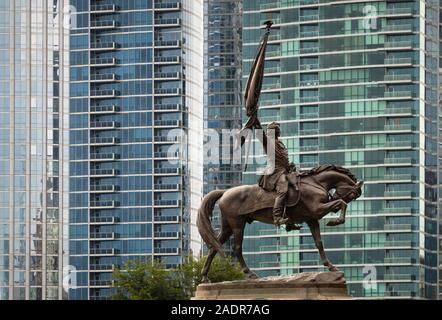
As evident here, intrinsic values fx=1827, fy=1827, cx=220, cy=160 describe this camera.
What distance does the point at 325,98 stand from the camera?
484ft

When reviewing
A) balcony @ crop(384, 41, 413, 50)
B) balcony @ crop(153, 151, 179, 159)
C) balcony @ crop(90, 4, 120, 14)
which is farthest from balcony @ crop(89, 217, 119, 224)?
balcony @ crop(384, 41, 413, 50)

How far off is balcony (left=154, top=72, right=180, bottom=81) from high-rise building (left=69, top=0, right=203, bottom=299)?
0.29ft

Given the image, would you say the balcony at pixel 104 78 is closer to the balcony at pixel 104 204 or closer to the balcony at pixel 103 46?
the balcony at pixel 103 46

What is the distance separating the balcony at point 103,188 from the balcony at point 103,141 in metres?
3.71

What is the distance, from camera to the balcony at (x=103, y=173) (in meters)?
159

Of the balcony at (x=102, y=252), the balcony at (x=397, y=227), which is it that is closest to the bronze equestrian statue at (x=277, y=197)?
the balcony at (x=397, y=227)

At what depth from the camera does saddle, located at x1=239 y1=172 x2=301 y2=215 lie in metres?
49.8

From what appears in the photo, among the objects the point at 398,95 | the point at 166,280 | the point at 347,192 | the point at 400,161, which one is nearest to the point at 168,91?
the point at 398,95

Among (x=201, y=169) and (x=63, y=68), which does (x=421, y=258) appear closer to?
(x=201, y=169)

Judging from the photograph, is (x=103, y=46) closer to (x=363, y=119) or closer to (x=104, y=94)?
(x=104, y=94)

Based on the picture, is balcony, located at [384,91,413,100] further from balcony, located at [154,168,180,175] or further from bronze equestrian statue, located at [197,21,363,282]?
bronze equestrian statue, located at [197,21,363,282]

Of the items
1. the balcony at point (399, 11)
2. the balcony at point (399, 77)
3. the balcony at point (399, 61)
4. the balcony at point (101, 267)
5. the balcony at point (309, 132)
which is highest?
the balcony at point (399, 11)

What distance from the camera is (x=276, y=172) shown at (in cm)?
5012

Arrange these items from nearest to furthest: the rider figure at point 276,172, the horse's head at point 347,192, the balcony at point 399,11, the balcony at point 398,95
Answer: the rider figure at point 276,172 < the horse's head at point 347,192 < the balcony at point 398,95 < the balcony at point 399,11
